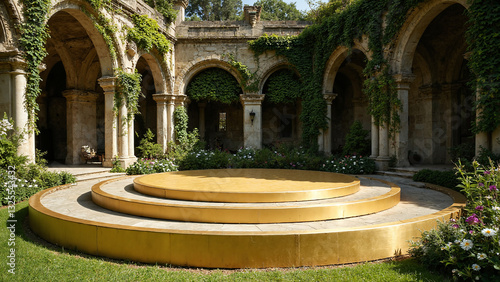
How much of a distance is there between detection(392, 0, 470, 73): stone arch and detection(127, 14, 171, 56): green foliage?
356 inches

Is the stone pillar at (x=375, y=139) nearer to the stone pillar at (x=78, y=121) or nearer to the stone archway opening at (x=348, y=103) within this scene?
the stone archway opening at (x=348, y=103)

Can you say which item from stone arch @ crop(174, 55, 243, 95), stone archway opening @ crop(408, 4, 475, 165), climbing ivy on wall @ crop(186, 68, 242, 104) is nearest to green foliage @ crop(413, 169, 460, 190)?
stone archway opening @ crop(408, 4, 475, 165)

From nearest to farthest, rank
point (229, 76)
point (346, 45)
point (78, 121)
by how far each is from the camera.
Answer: point (346, 45) → point (78, 121) → point (229, 76)

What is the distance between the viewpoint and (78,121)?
12.8 m

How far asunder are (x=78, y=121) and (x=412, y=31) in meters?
13.4

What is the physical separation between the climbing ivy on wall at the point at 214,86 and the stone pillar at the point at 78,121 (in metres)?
4.53

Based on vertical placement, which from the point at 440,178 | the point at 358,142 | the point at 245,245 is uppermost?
the point at 358,142

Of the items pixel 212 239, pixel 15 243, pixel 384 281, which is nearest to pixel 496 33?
pixel 384 281

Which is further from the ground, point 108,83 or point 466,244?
point 108,83

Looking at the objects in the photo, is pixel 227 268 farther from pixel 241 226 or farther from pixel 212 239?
pixel 241 226

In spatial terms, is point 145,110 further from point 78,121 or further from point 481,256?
point 481,256

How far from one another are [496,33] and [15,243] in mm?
9662

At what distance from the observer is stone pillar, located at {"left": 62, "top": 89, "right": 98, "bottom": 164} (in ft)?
41.3

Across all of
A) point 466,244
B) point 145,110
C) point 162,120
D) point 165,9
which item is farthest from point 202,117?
point 466,244
